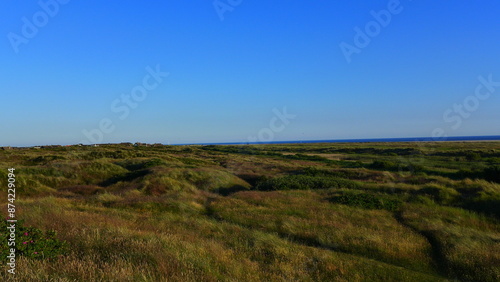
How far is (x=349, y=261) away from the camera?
9070 mm

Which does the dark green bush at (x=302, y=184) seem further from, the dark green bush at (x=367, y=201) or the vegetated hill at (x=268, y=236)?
the dark green bush at (x=367, y=201)

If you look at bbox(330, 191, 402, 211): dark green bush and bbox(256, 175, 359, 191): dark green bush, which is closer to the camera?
bbox(330, 191, 402, 211): dark green bush

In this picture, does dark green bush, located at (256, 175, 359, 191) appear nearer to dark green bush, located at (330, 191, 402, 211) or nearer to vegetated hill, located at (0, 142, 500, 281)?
vegetated hill, located at (0, 142, 500, 281)

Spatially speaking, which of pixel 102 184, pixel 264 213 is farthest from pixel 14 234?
pixel 102 184

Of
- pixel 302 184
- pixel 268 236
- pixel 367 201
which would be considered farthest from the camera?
pixel 302 184

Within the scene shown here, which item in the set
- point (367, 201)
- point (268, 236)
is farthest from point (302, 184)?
point (268, 236)

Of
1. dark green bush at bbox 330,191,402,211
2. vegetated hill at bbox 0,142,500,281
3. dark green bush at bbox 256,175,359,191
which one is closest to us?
vegetated hill at bbox 0,142,500,281

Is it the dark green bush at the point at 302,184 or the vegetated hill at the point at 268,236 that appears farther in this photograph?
the dark green bush at the point at 302,184

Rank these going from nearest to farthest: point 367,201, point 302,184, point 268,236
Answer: point 268,236 < point 367,201 < point 302,184

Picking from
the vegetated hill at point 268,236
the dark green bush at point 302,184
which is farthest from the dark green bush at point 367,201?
the dark green bush at point 302,184

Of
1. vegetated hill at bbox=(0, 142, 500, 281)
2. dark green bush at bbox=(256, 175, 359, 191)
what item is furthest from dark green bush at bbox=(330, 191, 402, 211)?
dark green bush at bbox=(256, 175, 359, 191)

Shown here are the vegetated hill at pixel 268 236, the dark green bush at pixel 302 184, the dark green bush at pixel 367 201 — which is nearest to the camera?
the vegetated hill at pixel 268 236

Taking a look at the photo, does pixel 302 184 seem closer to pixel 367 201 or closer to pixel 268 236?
pixel 367 201

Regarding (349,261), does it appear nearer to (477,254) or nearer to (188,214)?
(477,254)
